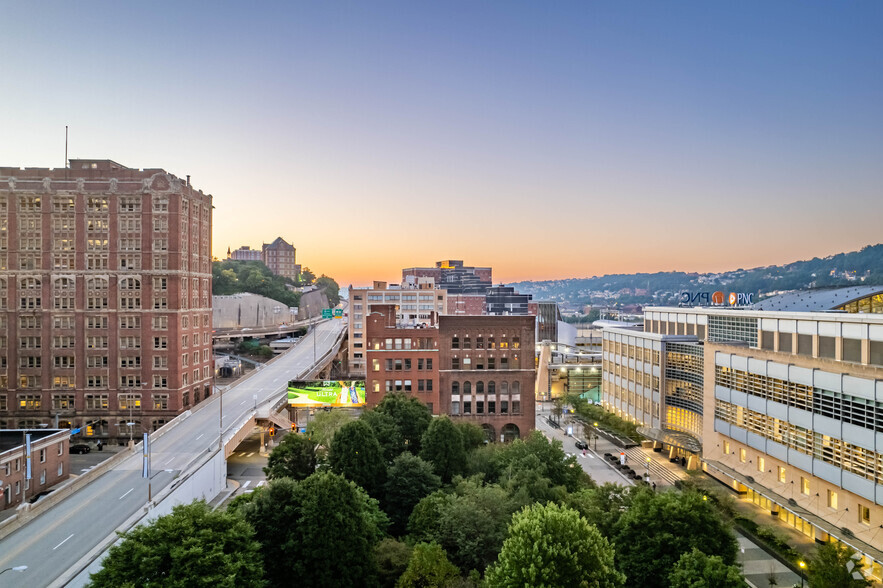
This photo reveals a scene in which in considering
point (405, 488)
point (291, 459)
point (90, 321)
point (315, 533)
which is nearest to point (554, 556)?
point (315, 533)

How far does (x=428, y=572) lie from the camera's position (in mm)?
34969

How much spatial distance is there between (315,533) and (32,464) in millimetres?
46144

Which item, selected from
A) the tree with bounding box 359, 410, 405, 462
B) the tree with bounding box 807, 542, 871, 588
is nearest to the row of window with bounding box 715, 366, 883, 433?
the tree with bounding box 807, 542, 871, 588

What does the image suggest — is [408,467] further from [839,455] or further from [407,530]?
[839,455]

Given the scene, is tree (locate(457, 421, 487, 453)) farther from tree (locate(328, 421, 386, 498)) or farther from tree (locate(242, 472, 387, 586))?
tree (locate(242, 472, 387, 586))

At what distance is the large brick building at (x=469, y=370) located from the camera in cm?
8812

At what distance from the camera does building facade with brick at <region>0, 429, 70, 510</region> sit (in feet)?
193

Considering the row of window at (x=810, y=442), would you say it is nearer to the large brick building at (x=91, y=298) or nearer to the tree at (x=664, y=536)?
the tree at (x=664, y=536)

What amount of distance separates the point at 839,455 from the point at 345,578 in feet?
136

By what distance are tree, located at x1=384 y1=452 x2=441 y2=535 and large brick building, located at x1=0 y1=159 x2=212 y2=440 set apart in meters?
55.4

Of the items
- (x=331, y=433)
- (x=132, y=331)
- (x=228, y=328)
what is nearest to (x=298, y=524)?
(x=331, y=433)

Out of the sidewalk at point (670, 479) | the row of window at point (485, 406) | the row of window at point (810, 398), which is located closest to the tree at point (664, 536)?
the sidewalk at point (670, 479)

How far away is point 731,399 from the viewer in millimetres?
63531

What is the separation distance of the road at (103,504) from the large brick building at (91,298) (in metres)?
14.0
